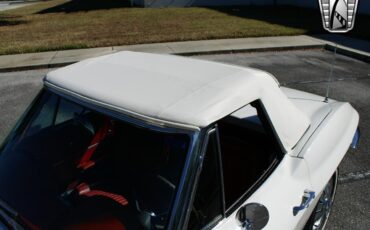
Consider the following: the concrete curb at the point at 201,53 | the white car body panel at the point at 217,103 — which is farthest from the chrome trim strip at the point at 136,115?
the concrete curb at the point at 201,53

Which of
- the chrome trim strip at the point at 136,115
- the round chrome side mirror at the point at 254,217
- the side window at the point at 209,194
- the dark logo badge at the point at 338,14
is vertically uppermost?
the dark logo badge at the point at 338,14

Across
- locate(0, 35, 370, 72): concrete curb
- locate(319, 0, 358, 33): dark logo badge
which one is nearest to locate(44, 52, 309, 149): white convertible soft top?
locate(319, 0, 358, 33): dark logo badge

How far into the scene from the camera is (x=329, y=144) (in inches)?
102

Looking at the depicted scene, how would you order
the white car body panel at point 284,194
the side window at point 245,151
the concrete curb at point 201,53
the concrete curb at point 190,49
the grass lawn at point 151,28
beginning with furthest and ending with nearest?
the grass lawn at point 151,28 < the concrete curb at point 190,49 < the concrete curb at point 201,53 < the side window at point 245,151 < the white car body panel at point 284,194

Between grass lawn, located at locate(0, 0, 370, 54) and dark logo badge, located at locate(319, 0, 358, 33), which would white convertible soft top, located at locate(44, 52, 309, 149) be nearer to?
dark logo badge, located at locate(319, 0, 358, 33)

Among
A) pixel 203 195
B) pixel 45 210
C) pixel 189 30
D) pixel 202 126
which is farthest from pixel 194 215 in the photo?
pixel 189 30

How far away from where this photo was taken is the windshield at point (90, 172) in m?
1.69

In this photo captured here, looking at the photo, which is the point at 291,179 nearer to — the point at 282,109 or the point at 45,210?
the point at 282,109

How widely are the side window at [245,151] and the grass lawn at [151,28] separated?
8.49 meters

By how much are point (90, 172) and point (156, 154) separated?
1.33 ft

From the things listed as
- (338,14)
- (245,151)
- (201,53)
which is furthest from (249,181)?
(201,53)

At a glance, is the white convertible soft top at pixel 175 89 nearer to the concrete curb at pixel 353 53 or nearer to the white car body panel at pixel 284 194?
the white car body panel at pixel 284 194

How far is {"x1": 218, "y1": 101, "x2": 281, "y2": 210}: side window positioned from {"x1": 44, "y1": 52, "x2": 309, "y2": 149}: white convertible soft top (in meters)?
0.11

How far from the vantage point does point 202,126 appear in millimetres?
1632
